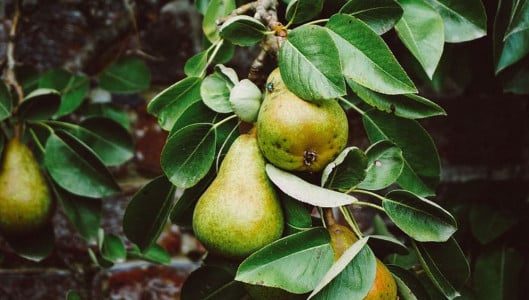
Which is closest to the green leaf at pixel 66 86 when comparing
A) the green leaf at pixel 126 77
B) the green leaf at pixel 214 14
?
the green leaf at pixel 126 77

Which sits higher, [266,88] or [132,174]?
[266,88]

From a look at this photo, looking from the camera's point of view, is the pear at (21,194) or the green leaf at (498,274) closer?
the pear at (21,194)

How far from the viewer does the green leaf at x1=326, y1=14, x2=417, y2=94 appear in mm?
466

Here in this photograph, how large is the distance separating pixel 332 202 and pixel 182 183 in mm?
139

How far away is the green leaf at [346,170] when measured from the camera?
456 millimetres

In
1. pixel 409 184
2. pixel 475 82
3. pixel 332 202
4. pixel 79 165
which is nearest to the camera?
pixel 332 202

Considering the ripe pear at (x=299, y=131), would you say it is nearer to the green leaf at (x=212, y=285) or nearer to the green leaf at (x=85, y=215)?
the green leaf at (x=212, y=285)

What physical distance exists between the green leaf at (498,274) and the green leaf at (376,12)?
1.35 ft

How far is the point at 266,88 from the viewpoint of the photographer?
0.49 metres

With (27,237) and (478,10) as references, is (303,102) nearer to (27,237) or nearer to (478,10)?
(478,10)

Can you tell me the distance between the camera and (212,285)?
1.83 ft

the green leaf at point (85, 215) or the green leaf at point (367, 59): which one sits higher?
the green leaf at point (367, 59)

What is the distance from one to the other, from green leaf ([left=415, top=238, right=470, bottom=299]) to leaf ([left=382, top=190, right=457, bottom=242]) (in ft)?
0.11

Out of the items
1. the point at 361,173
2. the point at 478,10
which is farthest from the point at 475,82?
the point at 361,173
